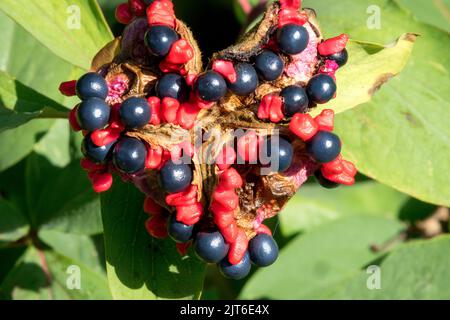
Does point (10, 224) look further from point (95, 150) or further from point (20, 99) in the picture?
point (95, 150)

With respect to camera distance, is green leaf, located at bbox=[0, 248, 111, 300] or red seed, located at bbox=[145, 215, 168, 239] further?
green leaf, located at bbox=[0, 248, 111, 300]

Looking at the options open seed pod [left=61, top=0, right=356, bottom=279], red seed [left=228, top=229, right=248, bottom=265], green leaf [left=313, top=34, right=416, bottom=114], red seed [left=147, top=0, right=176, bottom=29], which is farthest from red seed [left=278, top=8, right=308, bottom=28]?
red seed [left=228, top=229, right=248, bottom=265]

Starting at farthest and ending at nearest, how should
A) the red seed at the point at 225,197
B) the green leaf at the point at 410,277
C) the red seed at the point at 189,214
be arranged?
the green leaf at the point at 410,277, the red seed at the point at 189,214, the red seed at the point at 225,197

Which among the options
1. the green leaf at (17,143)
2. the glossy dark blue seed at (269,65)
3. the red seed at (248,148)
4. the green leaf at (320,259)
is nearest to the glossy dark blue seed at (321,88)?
the glossy dark blue seed at (269,65)

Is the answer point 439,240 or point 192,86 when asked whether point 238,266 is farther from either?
point 439,240

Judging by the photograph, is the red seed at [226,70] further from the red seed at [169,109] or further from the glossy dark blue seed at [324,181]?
the glossy dark blue seed at [324,181]

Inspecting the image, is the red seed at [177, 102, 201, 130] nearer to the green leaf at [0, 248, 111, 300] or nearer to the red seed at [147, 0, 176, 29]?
the red seed at [147, 0, 176, 29]
